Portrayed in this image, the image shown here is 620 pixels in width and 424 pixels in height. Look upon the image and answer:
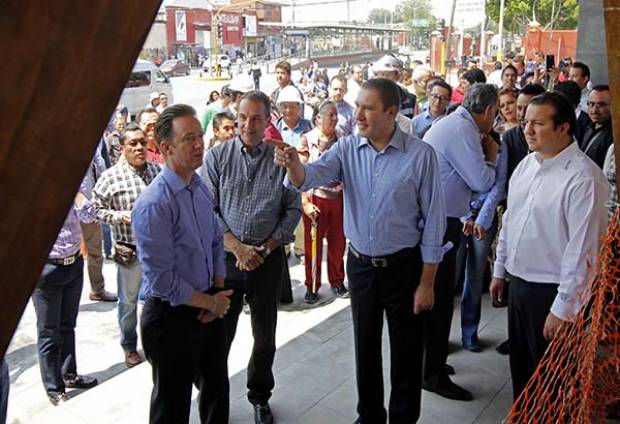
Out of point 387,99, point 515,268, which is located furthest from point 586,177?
point 387,99

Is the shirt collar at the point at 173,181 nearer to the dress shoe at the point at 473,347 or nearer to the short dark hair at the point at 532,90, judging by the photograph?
the dress shoe at the point at 473,347

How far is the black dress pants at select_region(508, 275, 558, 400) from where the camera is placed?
9.04ft

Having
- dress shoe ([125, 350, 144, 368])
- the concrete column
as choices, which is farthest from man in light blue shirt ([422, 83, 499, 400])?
the concrete column

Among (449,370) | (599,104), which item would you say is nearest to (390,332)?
(449,370)

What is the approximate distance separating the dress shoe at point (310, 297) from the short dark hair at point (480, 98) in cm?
249

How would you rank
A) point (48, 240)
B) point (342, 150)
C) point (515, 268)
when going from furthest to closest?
1. point (342, 150)
2. point (515, 268)
3. point (48, 240)

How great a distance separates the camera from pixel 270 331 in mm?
3389

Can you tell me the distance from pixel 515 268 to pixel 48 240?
2.68 metres

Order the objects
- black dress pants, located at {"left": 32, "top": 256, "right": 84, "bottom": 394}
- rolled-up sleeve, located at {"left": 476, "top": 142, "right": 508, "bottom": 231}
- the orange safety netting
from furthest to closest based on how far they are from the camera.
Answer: rolled-up sleeve, located at {"left": 476, "top": 142, "right": 508, "bottom": 231}, black dress pants, located at {"left": 32, "top": 256, "right": 84, "bottom": 394}, the orange safety netting

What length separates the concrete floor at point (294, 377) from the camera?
3.47 meters

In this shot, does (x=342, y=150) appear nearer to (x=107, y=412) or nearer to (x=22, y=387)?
(x=107, y=412)

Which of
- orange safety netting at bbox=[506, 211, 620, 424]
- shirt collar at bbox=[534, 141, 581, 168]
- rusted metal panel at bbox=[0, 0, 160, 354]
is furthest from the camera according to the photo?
shirt collar at bbox=[534, 141, 581, 168]

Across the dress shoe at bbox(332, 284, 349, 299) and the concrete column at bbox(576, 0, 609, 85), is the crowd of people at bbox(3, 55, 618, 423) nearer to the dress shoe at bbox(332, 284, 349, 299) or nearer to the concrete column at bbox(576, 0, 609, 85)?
the dress shoe at bbox(332, 284, 349, 299)

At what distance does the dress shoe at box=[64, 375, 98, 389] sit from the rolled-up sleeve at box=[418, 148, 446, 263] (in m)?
2.70
